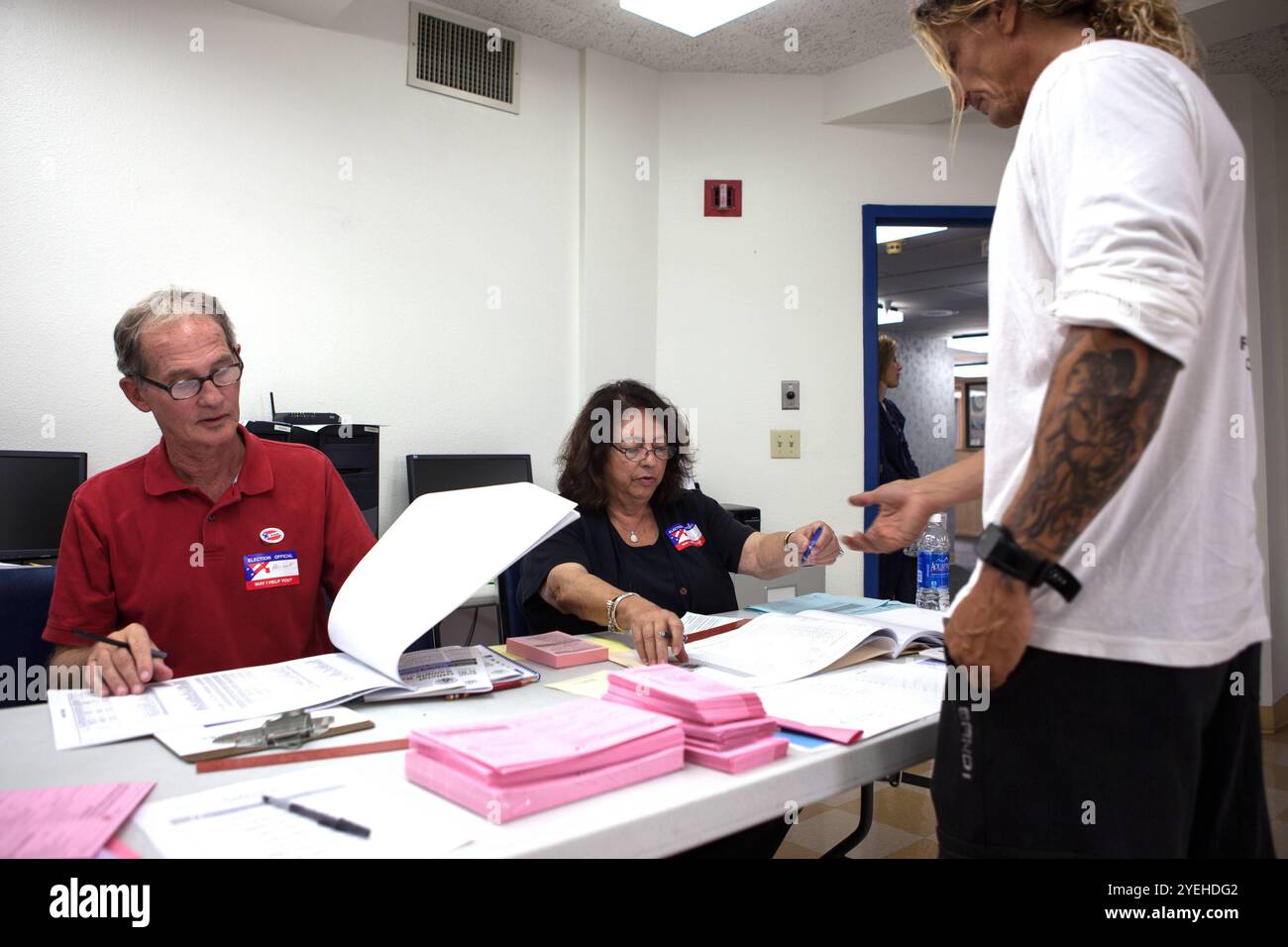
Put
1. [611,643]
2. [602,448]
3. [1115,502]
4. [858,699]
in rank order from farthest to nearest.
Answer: [602,448] → [611,643] → [858,699] → [1115,502]

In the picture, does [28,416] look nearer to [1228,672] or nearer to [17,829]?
[17,829]

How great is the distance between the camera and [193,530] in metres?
1.71

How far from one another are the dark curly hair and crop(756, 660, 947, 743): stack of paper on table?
1.00 m

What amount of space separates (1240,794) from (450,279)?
124 inches

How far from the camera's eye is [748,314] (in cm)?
407

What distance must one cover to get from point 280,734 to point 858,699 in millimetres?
748

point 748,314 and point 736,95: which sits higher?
point 736,95

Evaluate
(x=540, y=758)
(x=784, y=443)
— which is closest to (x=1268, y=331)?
(x=784, y=443)

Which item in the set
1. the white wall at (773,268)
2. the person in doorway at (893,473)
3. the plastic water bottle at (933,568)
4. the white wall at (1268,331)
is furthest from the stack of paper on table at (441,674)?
the white wall at (1268,331)

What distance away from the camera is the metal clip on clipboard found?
3.39 ft

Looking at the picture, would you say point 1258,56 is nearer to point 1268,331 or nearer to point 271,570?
point 1268,331

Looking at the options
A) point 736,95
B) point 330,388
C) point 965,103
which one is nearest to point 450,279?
point 330,388

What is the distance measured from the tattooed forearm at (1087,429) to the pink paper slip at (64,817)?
2.89ft

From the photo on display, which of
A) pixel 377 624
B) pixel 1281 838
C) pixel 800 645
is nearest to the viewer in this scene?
pixel 377 624
